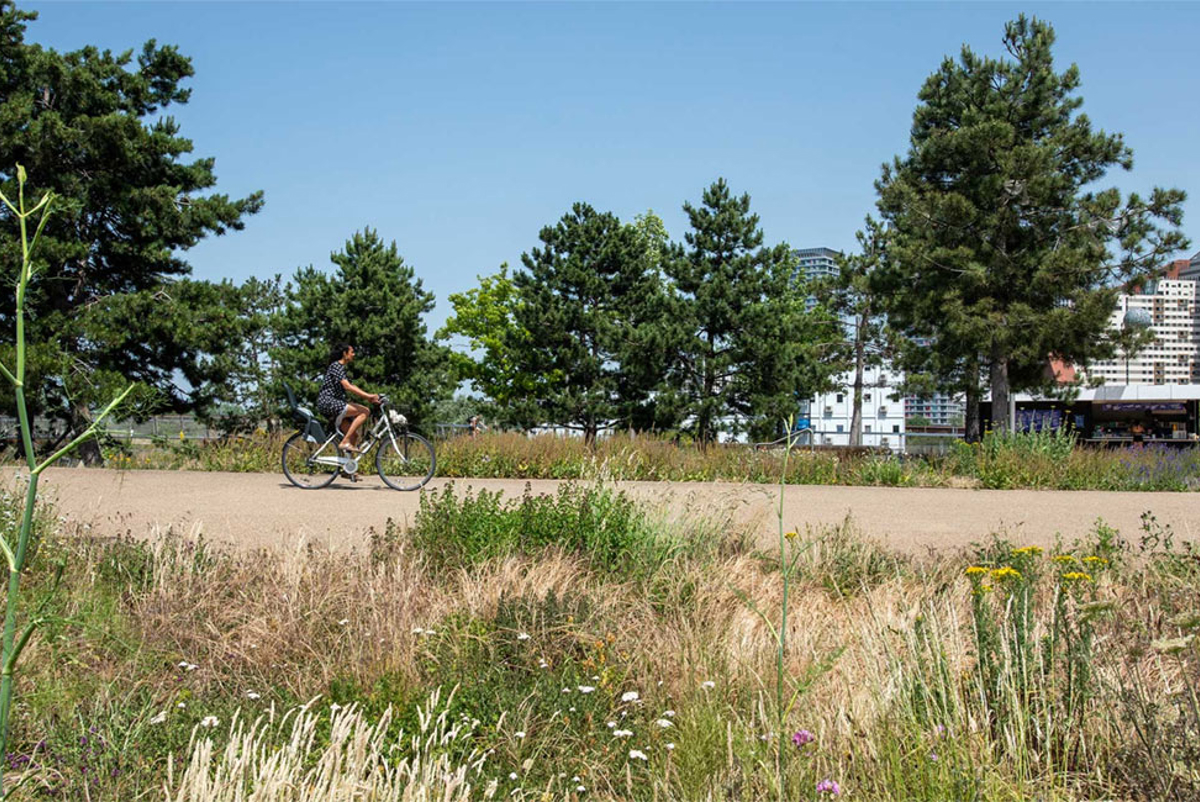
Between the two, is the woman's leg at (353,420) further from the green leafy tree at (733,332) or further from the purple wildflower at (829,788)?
the green leafy tree at (733,332)

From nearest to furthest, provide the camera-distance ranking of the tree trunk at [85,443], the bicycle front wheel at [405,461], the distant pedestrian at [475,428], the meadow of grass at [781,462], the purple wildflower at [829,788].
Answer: the purple wildflower at [829,788] → the bicycle front wheel at [405,461] → the meadow of grass at [781,462] → the distant pedestrian at [475,428] → the tree trunk at [85,443]

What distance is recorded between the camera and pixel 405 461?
1267 centimetres

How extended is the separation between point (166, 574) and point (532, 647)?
7.83 ft

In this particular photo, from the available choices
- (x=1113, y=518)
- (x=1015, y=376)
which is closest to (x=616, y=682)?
(x=1113, y=518)

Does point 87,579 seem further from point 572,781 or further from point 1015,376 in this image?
point 1015,376

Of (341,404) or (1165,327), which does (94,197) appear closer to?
(341,404)

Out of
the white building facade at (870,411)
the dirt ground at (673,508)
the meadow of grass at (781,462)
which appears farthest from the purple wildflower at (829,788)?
the white building facade at (870,411)

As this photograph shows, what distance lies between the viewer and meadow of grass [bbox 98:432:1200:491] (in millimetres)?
14406

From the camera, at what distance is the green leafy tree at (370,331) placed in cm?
2786

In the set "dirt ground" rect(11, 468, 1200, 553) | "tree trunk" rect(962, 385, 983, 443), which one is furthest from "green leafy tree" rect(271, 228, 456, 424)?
"tree trunk" rect(962, 385, 983, 443)

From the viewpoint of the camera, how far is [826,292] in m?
39.9

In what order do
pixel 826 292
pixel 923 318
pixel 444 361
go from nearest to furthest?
pixel 923 318 → pixel 444 361 → pixel 826 292

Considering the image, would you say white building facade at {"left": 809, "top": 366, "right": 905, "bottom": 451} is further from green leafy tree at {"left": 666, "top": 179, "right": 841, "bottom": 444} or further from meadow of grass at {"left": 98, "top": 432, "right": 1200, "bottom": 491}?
meadow of grass at {"left": 98, "top": 432, "right": 1200, "bottom": 491}

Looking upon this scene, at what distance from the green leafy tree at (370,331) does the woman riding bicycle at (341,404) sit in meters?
15.1
